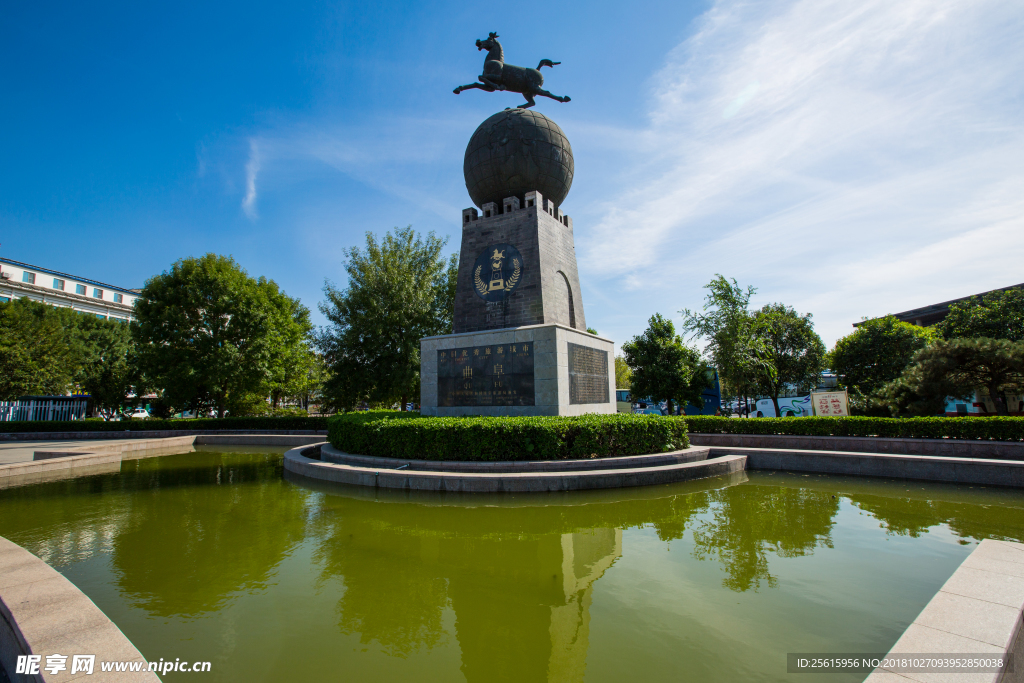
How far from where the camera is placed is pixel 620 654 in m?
3.45

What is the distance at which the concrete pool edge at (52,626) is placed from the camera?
A: 9.16ft

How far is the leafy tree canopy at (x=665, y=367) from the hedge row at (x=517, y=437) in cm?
2005

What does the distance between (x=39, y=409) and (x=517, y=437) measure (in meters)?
35.4

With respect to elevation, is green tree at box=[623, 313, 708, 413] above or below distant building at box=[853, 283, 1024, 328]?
below

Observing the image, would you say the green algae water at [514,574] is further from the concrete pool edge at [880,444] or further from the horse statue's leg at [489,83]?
the horse statue's leg at [489,83]

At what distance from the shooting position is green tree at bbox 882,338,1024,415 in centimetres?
1534

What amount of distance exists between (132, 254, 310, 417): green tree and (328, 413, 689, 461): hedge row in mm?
17327

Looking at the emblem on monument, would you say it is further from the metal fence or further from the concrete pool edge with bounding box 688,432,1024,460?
the metal fence

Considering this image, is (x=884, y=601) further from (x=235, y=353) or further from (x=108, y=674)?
(x=235, y=353)

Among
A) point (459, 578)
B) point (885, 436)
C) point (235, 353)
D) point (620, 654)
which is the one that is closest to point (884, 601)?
point (620, 654)

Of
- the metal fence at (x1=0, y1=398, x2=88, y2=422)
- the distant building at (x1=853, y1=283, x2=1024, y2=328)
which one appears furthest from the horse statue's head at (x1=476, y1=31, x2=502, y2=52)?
the distant building at (x1=853, y1=283, x2=1024, y2=328)

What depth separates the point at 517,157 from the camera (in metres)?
15.1

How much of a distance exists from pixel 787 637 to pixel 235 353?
27121 millimetres

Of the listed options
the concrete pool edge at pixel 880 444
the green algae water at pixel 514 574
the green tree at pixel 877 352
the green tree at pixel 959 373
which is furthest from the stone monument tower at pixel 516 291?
the green tree at pixel 877 352
